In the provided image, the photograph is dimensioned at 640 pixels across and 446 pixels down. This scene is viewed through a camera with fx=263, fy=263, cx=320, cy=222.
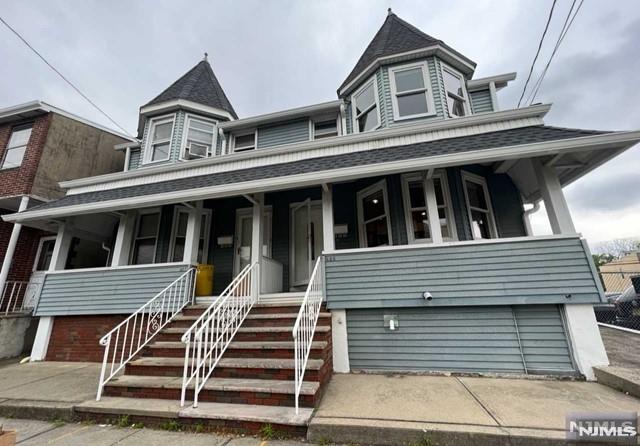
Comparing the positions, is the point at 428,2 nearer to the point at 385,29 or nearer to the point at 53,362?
the point at 385,29

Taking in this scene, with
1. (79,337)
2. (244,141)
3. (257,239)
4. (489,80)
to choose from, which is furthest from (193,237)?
(489,80)

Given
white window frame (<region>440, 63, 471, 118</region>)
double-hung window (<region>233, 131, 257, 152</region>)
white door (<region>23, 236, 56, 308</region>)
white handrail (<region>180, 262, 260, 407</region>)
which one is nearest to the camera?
white handrail (<region>180, 262, 260, 407</region>)

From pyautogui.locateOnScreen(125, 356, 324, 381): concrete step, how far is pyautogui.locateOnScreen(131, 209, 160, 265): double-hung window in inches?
150

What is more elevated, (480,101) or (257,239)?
(480,101)

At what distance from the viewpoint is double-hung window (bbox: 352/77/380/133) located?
690 centimetres

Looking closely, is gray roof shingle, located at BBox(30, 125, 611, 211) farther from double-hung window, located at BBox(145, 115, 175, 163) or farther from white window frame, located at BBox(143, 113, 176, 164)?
double-hung window, located at BBox(145, 115, 175, 163)

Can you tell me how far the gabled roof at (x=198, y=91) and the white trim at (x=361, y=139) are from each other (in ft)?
9.68

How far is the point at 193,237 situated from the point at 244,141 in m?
4.19

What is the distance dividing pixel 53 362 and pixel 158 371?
3.90 meters

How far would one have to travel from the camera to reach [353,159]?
5.30 meters

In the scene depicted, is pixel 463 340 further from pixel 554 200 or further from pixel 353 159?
pixel 353 159

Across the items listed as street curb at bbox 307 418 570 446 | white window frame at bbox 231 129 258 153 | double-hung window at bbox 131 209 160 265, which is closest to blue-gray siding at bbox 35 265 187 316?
double-hung window at bbox 131 209 160 265

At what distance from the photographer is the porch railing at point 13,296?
737cm

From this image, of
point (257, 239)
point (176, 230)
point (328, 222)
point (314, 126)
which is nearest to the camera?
point (328, 222)
